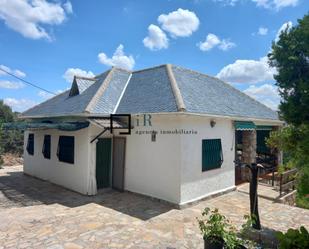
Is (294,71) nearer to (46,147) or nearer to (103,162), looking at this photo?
(103,162)

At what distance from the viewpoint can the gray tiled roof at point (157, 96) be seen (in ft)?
55.0

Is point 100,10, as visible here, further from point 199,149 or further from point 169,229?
point 169,229

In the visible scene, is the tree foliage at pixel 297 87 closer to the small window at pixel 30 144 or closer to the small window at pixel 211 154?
the small window at pixel 211 154

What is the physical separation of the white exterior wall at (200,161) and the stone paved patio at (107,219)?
811 mm

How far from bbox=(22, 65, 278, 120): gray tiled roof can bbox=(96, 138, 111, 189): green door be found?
2.45 meters

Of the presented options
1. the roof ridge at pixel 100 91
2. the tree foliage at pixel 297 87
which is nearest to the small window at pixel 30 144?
the roof ridge at pixel 100 91

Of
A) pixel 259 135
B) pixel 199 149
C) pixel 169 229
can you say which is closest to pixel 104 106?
pixel 199 149

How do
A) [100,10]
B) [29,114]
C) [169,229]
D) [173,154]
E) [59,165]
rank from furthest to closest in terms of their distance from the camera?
[29,114] < [59,165] < [100,10] < [173,154] < [169,229]

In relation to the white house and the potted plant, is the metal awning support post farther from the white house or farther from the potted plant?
the white house

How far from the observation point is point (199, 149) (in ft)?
53.9

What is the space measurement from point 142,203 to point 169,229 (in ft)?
13.7

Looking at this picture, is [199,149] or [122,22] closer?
[199,149]

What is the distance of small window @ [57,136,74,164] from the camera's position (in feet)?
63.6

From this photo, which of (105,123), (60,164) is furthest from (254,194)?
(60,164)
